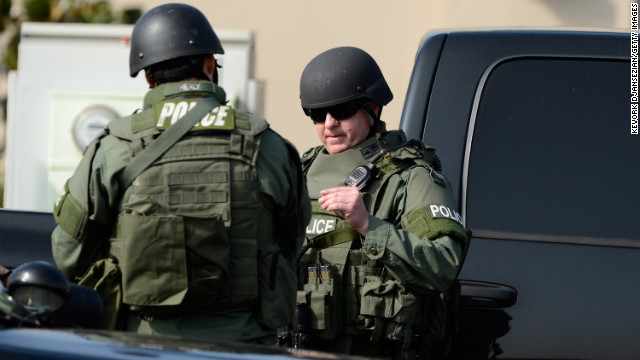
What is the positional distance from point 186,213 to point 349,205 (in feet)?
1.88

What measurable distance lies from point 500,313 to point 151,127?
3.80 feet

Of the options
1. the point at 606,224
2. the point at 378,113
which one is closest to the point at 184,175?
the point at 378,113

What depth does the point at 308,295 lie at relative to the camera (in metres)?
3.06

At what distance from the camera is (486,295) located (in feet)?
9.75

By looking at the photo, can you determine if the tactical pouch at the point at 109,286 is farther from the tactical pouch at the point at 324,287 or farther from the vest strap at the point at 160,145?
the tactical pouch at the point at 324,287

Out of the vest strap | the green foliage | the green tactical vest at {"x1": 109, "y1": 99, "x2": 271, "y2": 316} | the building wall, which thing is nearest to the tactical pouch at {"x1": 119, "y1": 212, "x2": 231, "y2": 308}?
the green tactical vest at {"x1": 109, "y1": 99, "x2": 271, "y2": 316}

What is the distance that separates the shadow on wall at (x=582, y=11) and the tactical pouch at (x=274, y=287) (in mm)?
9883

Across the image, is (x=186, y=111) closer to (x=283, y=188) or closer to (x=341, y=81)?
(x=283, y=188)

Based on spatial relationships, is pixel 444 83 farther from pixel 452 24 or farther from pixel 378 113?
pixel 452 24

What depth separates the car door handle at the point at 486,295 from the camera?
9.67 ft

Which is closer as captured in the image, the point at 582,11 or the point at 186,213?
the point at 186,213

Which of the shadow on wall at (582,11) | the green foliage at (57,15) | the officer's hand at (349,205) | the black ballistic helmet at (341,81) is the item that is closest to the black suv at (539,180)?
the black ballistic helmet at (341,81)
